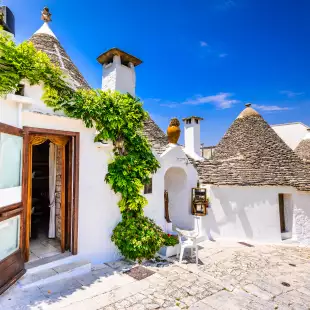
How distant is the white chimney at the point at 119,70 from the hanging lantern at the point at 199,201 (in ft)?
19.3

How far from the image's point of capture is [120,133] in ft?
23.3

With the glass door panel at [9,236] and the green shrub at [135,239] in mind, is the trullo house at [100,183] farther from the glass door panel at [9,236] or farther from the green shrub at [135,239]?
the green shrub at [135,239]

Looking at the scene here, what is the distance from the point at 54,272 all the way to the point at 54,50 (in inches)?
307

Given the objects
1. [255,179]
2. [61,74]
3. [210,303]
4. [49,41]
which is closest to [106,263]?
[210,303]

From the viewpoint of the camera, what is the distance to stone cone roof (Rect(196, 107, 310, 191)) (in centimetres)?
1096

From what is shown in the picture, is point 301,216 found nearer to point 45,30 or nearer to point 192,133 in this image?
point 192,133


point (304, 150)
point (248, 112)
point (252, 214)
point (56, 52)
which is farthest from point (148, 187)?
point (304, 150)

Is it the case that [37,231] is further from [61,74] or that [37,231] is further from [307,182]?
[307,182]

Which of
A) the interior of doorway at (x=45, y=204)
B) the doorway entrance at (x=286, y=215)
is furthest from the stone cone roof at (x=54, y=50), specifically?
the doorway entrance at (x=286, y=215)

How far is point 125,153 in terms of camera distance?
7.29m

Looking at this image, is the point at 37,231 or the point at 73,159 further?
the point at 37,231

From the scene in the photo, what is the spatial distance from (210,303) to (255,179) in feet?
24.4

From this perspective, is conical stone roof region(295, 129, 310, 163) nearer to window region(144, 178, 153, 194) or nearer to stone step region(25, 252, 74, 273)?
window region(144, 178, 153, 194)

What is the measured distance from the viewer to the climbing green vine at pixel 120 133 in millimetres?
5682
